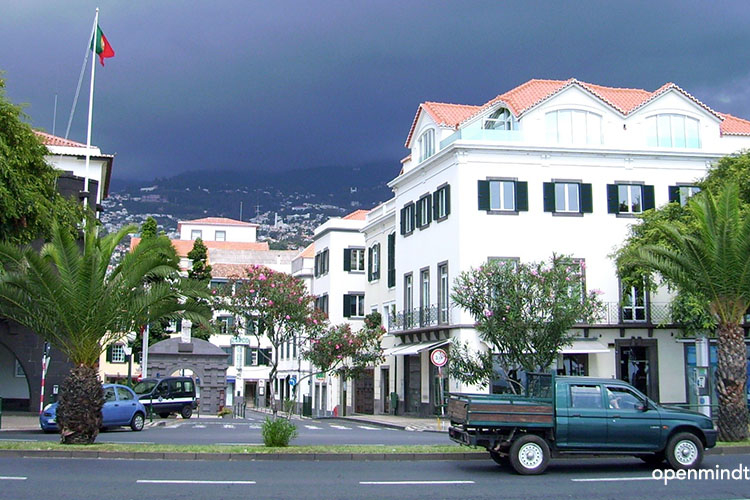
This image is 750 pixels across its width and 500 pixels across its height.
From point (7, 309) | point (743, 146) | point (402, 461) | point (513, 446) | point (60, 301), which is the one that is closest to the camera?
point (513, 446)

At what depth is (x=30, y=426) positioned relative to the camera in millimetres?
31469

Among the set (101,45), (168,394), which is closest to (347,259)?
(168,394)

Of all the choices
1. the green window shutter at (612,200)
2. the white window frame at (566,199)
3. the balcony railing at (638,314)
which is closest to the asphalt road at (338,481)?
the balcony railing at (638,314)

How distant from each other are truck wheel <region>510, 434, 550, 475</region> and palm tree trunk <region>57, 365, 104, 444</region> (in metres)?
10.0

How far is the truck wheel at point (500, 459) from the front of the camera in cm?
1680

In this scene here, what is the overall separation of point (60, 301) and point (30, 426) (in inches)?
506

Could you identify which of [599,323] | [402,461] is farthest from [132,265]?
[599,323]

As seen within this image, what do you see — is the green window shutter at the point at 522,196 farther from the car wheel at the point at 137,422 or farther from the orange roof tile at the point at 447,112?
the car wheel at the point at 137,422

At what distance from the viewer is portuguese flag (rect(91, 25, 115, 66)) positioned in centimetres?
3725

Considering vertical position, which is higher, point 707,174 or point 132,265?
point 707,174

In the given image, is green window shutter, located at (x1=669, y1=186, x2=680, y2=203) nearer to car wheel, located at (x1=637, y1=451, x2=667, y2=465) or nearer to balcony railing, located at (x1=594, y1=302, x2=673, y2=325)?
balcony railing, located at (x1=594, y1=302, x2=673, y2=325)

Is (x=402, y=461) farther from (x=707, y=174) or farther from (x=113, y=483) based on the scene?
(x=707, y=174)

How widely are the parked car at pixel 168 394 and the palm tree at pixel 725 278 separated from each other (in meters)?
27.6

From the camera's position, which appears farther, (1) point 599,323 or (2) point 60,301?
(1) point 599,323
